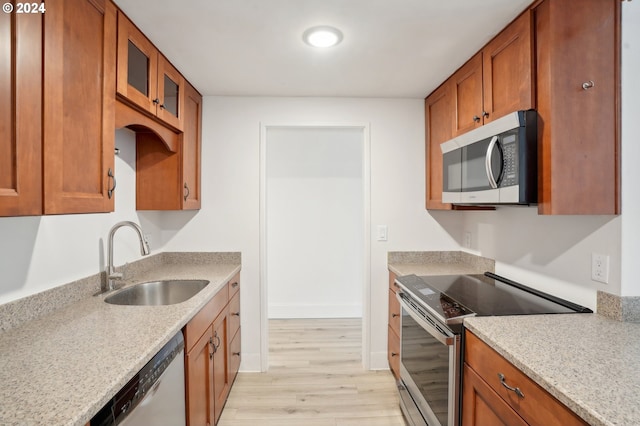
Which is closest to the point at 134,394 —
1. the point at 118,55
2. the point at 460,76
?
the point at 118,55

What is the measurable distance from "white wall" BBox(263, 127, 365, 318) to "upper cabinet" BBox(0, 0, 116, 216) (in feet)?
8.31

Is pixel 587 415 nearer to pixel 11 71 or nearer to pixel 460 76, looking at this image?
pixel 11 71

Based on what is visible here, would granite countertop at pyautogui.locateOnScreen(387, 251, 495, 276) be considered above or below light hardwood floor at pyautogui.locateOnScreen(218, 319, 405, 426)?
above

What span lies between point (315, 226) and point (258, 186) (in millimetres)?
1414

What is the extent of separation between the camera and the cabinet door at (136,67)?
1431 mm

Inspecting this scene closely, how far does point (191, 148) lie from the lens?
2369 mm

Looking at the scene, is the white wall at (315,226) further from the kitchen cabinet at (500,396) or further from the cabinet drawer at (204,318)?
the kitchen cabinet at (500,396)

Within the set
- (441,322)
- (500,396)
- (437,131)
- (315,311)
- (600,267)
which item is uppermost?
(437,131)

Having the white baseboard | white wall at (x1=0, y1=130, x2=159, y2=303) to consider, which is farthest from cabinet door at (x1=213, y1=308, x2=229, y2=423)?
the white baseboard

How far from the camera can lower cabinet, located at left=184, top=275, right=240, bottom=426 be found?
1.48m

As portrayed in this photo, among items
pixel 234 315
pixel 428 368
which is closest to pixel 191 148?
pixel 234 315

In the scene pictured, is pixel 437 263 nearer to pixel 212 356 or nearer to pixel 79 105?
pixel 212 356

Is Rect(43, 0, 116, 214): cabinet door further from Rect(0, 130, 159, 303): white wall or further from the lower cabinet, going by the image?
the lower cabinet

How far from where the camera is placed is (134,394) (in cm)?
95
